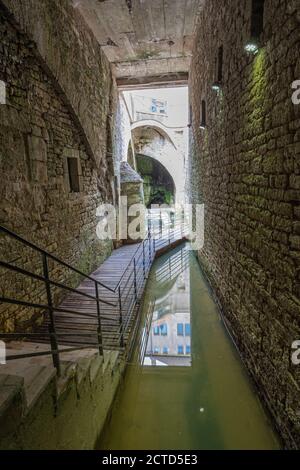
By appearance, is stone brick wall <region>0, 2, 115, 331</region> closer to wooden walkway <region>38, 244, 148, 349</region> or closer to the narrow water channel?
wooden walkway <region>38, 244, 148, 349</region>

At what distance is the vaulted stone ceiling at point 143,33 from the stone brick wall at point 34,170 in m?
0.72

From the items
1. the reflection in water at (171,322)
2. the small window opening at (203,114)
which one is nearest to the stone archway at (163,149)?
the small window opening at (203,114)

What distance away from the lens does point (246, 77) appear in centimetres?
312

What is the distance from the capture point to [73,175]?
5.11 m

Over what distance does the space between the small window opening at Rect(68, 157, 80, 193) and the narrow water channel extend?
2762 mm

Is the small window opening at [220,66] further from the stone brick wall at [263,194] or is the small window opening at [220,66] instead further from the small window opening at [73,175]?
the small window opening at [73,175]

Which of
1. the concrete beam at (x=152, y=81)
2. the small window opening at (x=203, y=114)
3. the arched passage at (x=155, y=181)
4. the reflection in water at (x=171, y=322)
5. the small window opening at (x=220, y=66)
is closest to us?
the reflection in water at (x=171, y=322)

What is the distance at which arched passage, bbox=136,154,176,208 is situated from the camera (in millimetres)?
16859

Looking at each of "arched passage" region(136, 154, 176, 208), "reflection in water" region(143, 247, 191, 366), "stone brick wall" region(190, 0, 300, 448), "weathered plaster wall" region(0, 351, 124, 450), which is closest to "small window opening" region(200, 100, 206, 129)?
"stone brick wall" region(190, 0, 300, 448)

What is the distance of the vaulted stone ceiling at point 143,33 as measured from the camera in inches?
193

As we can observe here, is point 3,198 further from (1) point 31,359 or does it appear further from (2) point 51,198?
(1) point 31,359

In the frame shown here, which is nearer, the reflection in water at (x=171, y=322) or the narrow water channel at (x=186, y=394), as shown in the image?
the narrow water channel at (x=186, y=394)
